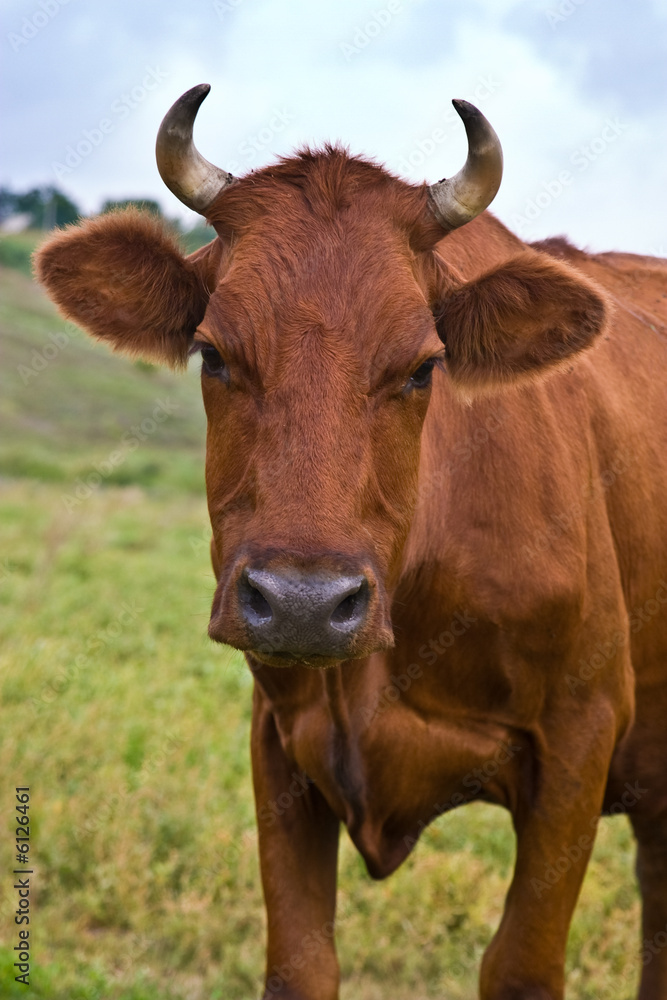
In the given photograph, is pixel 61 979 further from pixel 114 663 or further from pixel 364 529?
pixel 114 663

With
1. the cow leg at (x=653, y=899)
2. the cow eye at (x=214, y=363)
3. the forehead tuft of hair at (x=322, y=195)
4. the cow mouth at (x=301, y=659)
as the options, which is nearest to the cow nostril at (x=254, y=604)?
the cow mouth at (x=301, y=659)

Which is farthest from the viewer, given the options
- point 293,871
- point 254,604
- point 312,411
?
point 293,871

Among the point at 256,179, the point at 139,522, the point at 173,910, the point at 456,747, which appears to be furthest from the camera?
the point at 139,522

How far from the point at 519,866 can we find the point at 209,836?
2494 millimetres

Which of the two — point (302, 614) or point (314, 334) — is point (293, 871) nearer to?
point (302, 614)

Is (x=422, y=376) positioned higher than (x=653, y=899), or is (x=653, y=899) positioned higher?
(x=422, y=376)

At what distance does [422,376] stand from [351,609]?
0.82m

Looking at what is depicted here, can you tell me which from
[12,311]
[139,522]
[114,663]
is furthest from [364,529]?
[12,311]

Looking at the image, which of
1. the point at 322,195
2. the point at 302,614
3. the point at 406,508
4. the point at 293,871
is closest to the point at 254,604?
the point at 302,614

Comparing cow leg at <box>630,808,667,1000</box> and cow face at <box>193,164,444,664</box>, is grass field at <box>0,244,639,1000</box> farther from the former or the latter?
cow face at <box>193,164,444,664</box>

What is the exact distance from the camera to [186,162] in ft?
11.1

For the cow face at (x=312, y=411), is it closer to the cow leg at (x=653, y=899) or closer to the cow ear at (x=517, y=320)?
the cow ear at (x=517, y=320)

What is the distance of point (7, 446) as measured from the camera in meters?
24.7

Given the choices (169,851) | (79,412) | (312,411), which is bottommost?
(169,851)
